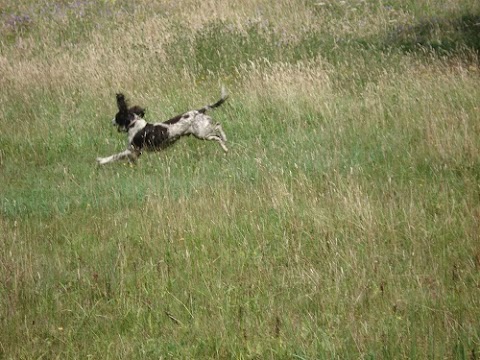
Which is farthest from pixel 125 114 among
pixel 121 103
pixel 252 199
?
pixel 252 199

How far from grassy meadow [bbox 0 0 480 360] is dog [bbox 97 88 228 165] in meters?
0.14

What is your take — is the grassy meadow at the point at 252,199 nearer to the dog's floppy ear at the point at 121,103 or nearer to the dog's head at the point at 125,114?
the dog's head at the point at 125,114

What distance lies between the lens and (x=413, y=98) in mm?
7609

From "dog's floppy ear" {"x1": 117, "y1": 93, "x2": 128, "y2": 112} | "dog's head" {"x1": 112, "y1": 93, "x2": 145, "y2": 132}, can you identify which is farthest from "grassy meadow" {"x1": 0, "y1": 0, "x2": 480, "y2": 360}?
"dog's floppy ear" {"x1": 117, "y1": 93, "x2": 128, "y2": 112}

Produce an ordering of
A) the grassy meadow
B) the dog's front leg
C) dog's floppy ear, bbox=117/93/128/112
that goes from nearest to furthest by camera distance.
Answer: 1. the grassy meadow
2. the dog's front leg
3. dog's floppy ear, bbox=117/93/128/112

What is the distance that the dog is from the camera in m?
7.32

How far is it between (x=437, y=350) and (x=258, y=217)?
7.10ft

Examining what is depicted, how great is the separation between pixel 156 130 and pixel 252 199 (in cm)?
228

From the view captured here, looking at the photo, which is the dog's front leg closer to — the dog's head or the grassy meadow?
the grassy meadow

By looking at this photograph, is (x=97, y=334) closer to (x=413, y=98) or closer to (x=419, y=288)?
(x=419, y=288)

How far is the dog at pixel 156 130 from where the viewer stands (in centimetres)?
732

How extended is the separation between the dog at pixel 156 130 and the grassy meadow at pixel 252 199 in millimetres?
136

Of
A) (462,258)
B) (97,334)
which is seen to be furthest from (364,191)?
(97,334)

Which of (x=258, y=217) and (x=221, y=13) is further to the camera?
(x=221, y=13)
